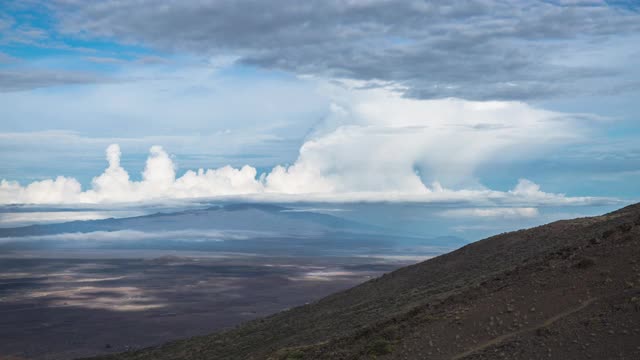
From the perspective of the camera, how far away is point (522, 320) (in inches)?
1193

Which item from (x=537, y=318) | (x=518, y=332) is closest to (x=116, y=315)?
(x=537, y=318)

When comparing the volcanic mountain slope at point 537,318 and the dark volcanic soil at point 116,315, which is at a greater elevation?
the volcanic mountain slope at point 537,318

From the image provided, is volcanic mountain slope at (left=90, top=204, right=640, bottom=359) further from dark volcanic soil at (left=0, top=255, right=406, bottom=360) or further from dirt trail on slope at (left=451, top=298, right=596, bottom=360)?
dark volcanic soil at (left=0, top=255, right=406, bottom=360)

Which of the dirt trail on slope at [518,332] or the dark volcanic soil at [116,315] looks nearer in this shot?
the dirt trail on slope at [518,332]

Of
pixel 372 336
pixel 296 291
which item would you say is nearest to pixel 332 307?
pixel 372 336

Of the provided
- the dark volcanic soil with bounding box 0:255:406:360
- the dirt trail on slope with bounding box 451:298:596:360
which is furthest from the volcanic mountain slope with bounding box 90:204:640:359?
the dark volcanic soil with bounding box 0:255:406:360

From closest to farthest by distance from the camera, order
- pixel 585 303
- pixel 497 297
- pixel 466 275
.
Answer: pixel 585 303, pixel 497 297, pixel 466 275

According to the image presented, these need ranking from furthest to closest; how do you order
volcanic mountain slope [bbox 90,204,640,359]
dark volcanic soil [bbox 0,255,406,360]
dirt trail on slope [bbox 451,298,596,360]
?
dark volcanic soil [bbox 0,255,406,360] → dirt trail on slope [bbox 451,298,596,360] → volcanic mountain slope [bbox 90,204,640,359]

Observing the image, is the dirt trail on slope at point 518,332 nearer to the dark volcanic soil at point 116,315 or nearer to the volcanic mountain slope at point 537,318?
the volcanic mountain slope at point 537,318

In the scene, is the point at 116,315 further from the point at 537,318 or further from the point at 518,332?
the point at 518,332

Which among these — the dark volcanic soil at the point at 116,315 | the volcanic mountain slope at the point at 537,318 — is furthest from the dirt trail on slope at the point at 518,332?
the dark volcanic soil at the point at 116,315

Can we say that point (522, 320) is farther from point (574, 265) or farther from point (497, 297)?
point (574, 265)

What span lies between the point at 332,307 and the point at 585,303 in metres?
44.3

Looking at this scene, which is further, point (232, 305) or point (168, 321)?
point (232, 305)
